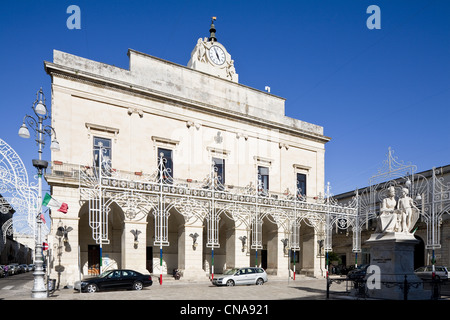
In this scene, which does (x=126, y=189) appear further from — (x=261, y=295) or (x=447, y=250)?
(x=447, y=250)

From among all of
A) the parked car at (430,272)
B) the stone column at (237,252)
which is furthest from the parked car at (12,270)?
the parked car at (430,272)

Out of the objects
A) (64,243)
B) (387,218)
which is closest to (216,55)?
(64,243)

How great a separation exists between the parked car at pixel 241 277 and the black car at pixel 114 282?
454 centimetres

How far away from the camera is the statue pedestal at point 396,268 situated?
14.6 m

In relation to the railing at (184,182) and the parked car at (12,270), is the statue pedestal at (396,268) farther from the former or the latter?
the parked car at (12,270)

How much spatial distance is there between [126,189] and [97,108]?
6.35 metres

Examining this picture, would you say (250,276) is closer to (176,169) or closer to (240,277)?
(240,277)

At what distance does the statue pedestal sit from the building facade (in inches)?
534

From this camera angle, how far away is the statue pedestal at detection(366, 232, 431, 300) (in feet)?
47.9

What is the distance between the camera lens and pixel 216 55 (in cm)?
3447

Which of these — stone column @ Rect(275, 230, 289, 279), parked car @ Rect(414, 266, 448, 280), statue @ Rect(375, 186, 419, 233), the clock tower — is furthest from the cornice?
statue @ Rect(375, 186, 419, 233)

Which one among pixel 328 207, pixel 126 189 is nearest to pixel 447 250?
pixel 328 207

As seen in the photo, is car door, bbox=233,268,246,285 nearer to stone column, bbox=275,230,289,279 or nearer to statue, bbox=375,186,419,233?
stone column, bbox=275,230,289,279

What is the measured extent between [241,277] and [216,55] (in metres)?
19.8
